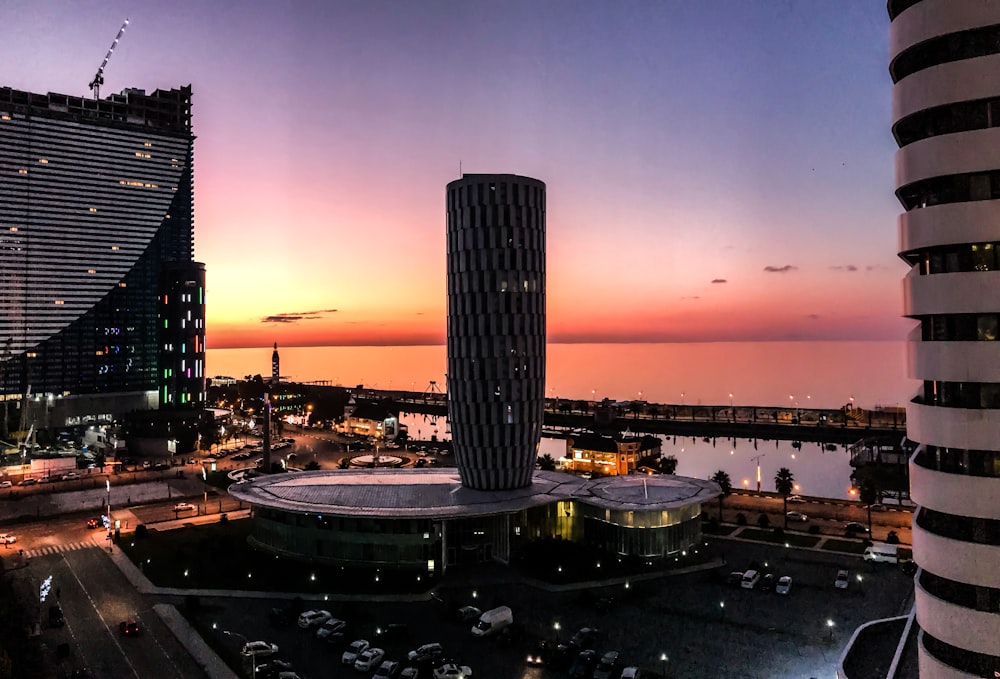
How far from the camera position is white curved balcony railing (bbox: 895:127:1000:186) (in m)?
27.8

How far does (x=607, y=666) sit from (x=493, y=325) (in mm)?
40834

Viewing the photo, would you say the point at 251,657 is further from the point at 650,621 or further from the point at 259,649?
the point at 650,621

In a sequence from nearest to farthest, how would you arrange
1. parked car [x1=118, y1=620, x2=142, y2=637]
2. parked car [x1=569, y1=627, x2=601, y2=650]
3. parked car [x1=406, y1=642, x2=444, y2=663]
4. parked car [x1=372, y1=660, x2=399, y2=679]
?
parked car [x1=372, y1=660, x2=399, y2=679] < parked car [x1=406, y1=642, x2=444, y2=663] < parked car [x1=569, y1=627, x2=601, y2=650] < parked car [x1=118, y1=620, x2=142, y2=637]

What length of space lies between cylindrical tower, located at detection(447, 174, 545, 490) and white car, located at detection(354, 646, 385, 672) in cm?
3158

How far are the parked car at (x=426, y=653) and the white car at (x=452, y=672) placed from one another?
1.81 meters

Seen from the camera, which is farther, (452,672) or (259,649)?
(259,649)

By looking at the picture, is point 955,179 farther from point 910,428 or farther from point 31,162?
point 31,162

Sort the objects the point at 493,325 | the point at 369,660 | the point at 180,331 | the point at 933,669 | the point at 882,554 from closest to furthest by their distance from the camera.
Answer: the point at 933,669 → the point at 369,660 → the point at 882,554 → the point at 493,325 → the point at 180,331

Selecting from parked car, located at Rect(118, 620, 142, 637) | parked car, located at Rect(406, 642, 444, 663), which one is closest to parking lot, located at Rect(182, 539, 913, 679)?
parked car, located at Rect(406, 642, 444, 663)

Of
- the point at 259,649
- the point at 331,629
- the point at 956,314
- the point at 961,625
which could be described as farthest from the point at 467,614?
the point at 956,314

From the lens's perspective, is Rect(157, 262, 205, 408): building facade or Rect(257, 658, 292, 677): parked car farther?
Rect(157, 262, 205, 408): building facade

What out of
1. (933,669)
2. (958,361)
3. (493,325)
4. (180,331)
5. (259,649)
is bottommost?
(259,649)

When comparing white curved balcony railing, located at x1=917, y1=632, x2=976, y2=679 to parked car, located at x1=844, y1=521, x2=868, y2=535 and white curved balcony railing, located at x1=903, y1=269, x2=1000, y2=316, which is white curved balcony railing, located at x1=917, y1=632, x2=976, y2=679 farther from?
parked car, located at x1=844, y1=521, x2=868, y2=535

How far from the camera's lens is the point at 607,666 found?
45.9 meters
